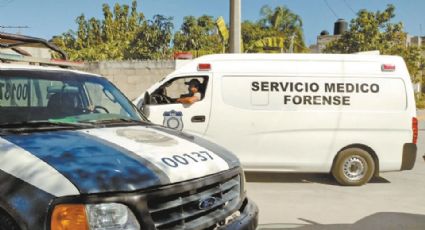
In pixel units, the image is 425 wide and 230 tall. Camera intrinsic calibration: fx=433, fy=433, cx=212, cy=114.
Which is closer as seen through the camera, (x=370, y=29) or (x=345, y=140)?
(x=345, y=140)

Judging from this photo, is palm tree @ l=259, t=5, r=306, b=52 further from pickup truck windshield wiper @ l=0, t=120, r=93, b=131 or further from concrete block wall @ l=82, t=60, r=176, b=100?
pickup truck windshield wiper @ l=0, t=120, r=93, b=131

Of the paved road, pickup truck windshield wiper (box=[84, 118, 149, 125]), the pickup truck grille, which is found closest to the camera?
the pickup truck grille

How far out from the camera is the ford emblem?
268cm

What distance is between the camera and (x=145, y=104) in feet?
21.0

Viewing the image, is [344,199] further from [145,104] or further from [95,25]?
[95,25]

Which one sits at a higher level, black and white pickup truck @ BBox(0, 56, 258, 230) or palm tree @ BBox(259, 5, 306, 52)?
palm tree @ BBox(259, 5, 306, 52)

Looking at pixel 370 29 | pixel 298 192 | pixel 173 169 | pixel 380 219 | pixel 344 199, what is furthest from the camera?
pixel 370 29

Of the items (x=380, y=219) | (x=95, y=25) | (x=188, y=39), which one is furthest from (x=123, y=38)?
(x=380, y=219)

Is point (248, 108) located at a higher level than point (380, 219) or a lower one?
higher

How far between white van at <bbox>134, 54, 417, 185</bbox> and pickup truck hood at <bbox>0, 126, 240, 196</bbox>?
3.73 m

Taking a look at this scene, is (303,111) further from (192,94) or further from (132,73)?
(132,73)

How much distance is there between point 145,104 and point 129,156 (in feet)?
12.5

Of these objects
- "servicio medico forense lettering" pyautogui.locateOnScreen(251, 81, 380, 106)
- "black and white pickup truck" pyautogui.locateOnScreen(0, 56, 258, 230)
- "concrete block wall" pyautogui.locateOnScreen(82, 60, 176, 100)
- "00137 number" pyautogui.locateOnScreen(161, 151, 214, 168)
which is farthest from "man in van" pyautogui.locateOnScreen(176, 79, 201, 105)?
"concrete block wall" pyautogui.locateOnScreen(82, 60, 176, 100)

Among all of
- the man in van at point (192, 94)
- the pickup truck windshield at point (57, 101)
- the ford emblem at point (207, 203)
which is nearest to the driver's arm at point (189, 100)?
the man in van at point (192, 94)
